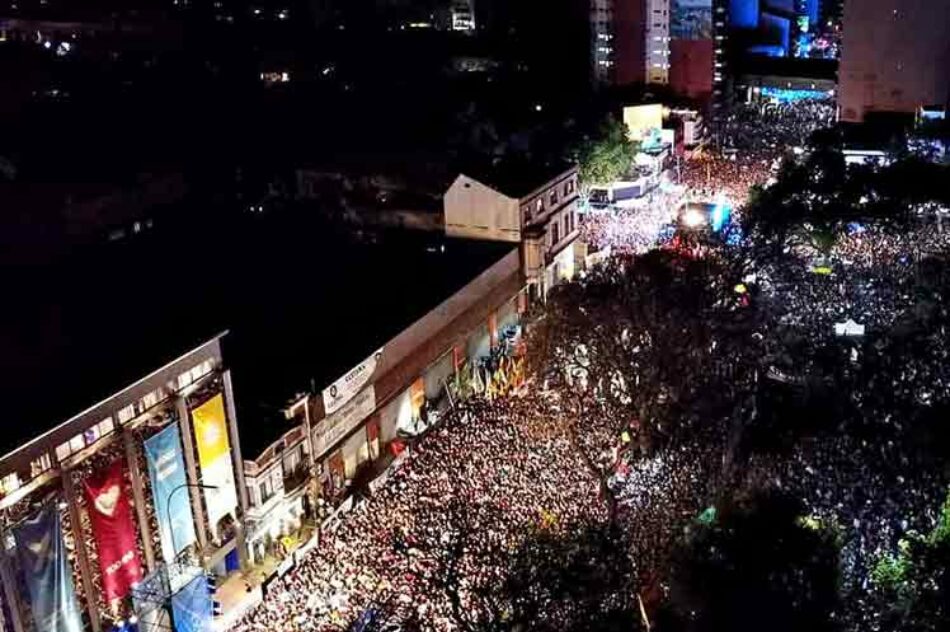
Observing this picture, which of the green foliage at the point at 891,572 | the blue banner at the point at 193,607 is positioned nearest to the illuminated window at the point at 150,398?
the blue banner at the point at 193,607

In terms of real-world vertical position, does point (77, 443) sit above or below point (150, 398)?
below

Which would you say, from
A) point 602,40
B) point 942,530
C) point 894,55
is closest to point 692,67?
point 602,40

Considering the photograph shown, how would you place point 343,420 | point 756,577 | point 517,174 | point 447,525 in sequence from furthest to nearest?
point 517,174
point 343,420
point 447,525
point 756,577

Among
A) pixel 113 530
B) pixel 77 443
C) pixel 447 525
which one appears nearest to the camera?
pixel 77 443

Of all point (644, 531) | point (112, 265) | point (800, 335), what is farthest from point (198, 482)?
point (112, 265)

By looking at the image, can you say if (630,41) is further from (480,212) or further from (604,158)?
(480,212)

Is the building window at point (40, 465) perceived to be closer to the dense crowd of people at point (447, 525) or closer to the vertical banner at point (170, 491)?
the vertical banner at point (170, 491)

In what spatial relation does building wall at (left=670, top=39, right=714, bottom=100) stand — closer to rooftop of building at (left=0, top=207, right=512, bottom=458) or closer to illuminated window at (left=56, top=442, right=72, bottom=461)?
rooftop of building at (left=0, top=207, right=512, bottom=458)
